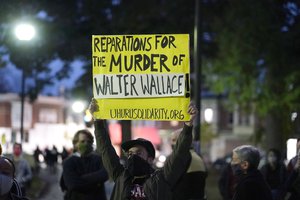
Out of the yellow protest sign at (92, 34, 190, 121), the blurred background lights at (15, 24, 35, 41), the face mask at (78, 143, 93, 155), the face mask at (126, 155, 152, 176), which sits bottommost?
the face mask at (126, 155, 152, 176)

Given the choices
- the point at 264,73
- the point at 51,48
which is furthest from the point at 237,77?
the point at 51,48

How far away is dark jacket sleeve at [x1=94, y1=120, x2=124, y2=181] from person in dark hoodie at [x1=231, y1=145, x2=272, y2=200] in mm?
1302

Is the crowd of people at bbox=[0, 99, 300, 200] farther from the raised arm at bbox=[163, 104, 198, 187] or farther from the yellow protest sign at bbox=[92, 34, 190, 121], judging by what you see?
the yellow protest sign at bbox=[92, 34, 190, 121]

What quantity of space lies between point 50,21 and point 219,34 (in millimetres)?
7707

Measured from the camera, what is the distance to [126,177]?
602 centimetres

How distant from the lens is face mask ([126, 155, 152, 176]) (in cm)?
596

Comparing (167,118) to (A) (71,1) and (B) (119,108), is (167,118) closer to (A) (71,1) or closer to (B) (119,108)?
(B) (119,108)

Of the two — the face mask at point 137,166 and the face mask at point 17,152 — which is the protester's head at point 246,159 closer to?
the face mask at point 137,166

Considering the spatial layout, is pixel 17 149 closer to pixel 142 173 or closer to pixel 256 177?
pixel 256 177

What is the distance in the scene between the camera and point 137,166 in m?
5.96

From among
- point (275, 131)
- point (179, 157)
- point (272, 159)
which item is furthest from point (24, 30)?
point (179, 157)

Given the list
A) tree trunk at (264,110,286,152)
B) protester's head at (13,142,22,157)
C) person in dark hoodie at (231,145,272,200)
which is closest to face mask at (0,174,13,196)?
person in dark hoodie at (231,145,272,200)

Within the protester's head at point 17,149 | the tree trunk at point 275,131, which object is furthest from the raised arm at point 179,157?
the tree trunk at point 275,131

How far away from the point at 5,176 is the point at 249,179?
2.46 meters
